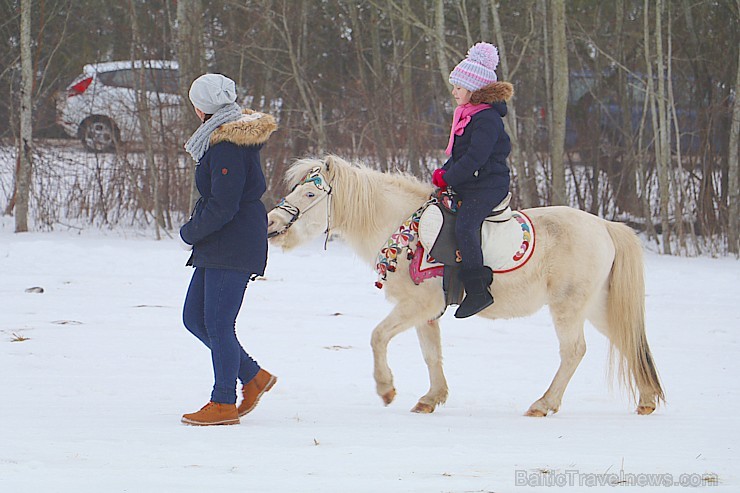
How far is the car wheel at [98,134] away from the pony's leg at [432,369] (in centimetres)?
985

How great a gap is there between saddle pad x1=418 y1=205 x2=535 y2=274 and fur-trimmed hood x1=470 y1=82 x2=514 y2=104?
2.25 ft

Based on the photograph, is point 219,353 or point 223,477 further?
point 219,353

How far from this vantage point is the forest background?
13.4m

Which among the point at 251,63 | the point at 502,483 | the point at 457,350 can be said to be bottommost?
the point at 457,350

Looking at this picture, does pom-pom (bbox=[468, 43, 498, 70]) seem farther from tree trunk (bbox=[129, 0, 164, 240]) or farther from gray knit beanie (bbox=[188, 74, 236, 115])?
tree trunk (bbox=[129, 0, 164, 240])

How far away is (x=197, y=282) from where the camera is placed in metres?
4.83

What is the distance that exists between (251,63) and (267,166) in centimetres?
190

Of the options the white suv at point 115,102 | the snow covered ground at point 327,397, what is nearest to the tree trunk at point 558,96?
the snow covered ground at point 327,397

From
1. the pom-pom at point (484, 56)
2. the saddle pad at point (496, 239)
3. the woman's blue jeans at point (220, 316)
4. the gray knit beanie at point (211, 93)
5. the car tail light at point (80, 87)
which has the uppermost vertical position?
the car tail light at point (80, 87)

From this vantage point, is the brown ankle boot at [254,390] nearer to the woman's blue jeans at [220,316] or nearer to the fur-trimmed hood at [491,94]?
the woman's blue jeans at [220,316]

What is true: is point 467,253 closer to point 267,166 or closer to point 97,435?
point 97,435

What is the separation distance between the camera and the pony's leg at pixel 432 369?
541 cm

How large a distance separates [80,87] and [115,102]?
67 centimetres

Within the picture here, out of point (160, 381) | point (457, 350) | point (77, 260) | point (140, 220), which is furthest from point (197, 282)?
point (140, 220)
